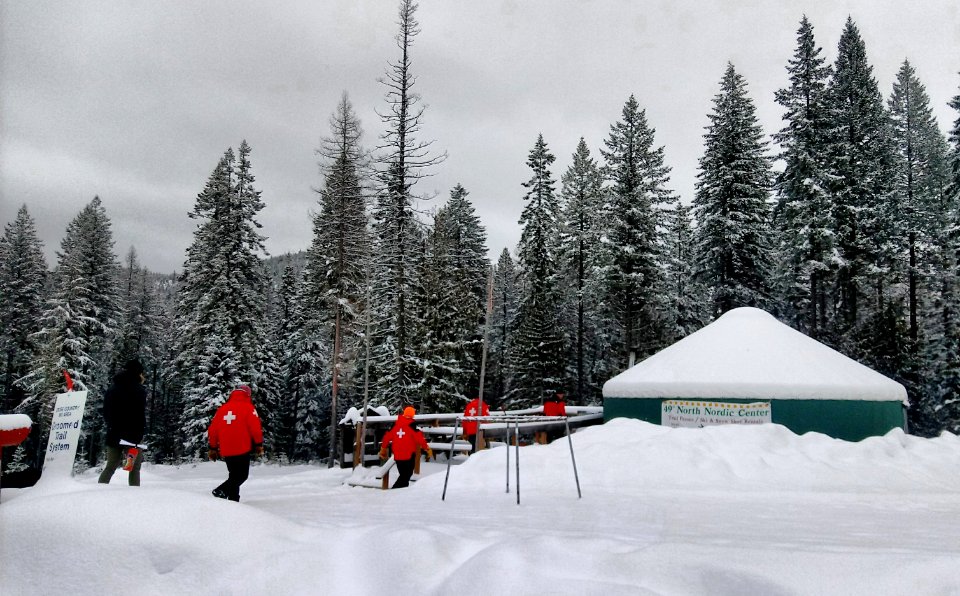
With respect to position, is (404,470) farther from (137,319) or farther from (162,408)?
(162,408)

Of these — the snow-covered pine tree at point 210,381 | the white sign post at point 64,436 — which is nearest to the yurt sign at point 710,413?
the white sign post at point 64,436

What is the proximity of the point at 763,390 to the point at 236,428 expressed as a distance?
38.8ft

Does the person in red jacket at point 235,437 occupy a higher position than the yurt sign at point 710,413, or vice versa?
the yurt sign at point 710,413

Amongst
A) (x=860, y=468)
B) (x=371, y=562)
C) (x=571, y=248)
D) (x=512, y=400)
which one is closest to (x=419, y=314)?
(x=512, y=400)

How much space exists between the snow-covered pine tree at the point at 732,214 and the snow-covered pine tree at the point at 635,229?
7.03 ft

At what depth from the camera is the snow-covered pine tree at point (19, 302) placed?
33469 millimetres

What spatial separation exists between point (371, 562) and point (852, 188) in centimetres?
3124

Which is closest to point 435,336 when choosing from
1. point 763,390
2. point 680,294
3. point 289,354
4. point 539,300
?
point 539,300

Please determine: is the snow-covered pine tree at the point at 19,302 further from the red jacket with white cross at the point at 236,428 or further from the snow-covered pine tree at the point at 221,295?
the red jacket with white cross at the point at 236,428

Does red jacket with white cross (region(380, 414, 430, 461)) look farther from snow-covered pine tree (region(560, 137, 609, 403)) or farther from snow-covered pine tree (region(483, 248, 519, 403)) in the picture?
snow-covered pine tree (region(483, 248, 519, 403))

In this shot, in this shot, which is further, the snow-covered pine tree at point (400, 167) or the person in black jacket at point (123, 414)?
the snow-covered pine tree at point (400, 167)

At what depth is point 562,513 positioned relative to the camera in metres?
6.88

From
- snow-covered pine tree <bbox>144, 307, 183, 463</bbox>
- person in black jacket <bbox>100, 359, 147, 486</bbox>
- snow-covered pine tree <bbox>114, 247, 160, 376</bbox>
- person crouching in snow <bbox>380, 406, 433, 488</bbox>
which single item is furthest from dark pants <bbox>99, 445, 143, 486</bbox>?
snow-covered pine tree <bbox>144, 307, 183, 463</bbox>

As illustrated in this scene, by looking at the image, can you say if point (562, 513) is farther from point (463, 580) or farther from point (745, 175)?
point (745, 175)
